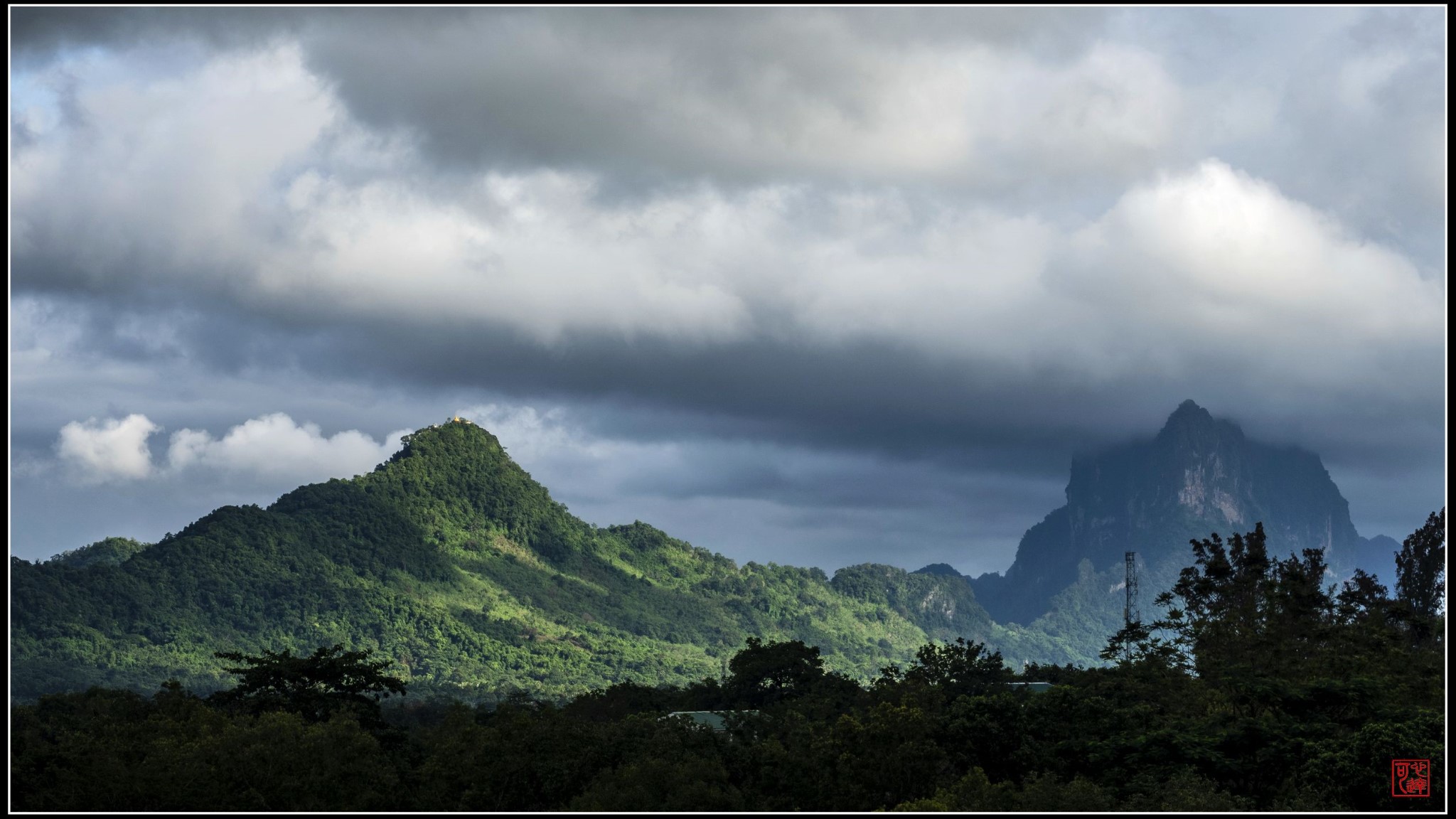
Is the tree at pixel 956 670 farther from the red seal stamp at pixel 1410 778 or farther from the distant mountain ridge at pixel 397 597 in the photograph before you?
the distant mountain ridge at pixel 397 597

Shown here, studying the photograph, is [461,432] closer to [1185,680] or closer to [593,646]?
[593,646]

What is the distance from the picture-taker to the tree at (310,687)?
43.0 m

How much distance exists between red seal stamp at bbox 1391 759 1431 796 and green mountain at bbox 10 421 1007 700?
3675 inches

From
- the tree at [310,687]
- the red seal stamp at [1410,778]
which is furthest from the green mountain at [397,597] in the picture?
the red seal stamp at [1410,778]

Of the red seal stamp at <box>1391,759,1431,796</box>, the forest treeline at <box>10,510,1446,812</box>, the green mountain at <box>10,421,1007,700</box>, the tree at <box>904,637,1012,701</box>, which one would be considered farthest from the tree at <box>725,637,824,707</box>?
the green mountain at <box>10,421,1007,700</box>

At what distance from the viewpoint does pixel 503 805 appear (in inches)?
1163

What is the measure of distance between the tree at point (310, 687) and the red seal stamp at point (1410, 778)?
97.3 feet

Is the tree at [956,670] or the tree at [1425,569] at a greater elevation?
the tree at [1425,569]

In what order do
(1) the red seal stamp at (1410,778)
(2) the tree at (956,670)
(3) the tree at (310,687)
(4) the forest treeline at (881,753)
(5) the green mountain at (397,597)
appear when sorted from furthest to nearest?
(5) the green mountain at (397,597)
(2) the tree at (956,670)
(3) the tree at (310,687)
(4) the forest treeline at (881,753)
(1) the red seal stamp at (1410,778)

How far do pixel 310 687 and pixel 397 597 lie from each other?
368ft

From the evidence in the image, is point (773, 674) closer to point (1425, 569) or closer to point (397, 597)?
point (1425, 569)

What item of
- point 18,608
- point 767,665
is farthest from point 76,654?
point 767,665

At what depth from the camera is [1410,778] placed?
2431cm

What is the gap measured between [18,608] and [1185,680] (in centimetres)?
12074
